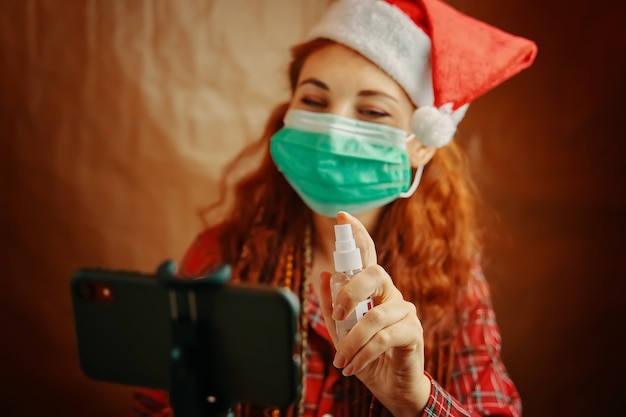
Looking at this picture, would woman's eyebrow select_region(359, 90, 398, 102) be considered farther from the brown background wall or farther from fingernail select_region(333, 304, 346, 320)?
fingernail select_region(333, 304, 346, 320)

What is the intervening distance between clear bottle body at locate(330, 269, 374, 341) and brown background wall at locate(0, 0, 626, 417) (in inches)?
13.3

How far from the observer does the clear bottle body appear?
524mm

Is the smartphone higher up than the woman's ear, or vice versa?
the woman's ear

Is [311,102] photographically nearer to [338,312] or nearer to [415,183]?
[415,183]

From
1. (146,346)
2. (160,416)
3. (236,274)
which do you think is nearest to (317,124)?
(236,274)

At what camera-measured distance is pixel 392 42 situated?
26.1 inches

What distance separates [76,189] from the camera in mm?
767

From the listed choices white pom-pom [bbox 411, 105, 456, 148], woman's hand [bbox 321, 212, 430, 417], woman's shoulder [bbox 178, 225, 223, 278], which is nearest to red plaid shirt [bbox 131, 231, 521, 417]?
woman's shoulder [bbox 178, 225, 223, 278]

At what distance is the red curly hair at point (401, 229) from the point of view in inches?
27.4

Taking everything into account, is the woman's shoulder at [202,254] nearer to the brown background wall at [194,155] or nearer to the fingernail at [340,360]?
the brown background wall at [194,155]

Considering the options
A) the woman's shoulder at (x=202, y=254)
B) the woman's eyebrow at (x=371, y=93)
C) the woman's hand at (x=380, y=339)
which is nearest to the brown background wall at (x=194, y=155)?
the woman's shoulder at (x=202, y=254)

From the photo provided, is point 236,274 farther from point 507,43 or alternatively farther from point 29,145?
point 507,43

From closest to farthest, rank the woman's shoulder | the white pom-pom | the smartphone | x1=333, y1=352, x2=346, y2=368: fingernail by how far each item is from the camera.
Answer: the smartphone
x1=333, y1=352, x2=346, y2=368: fingernail
the white pom-pom
the woman's shoulder

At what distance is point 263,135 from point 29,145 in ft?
1.03
